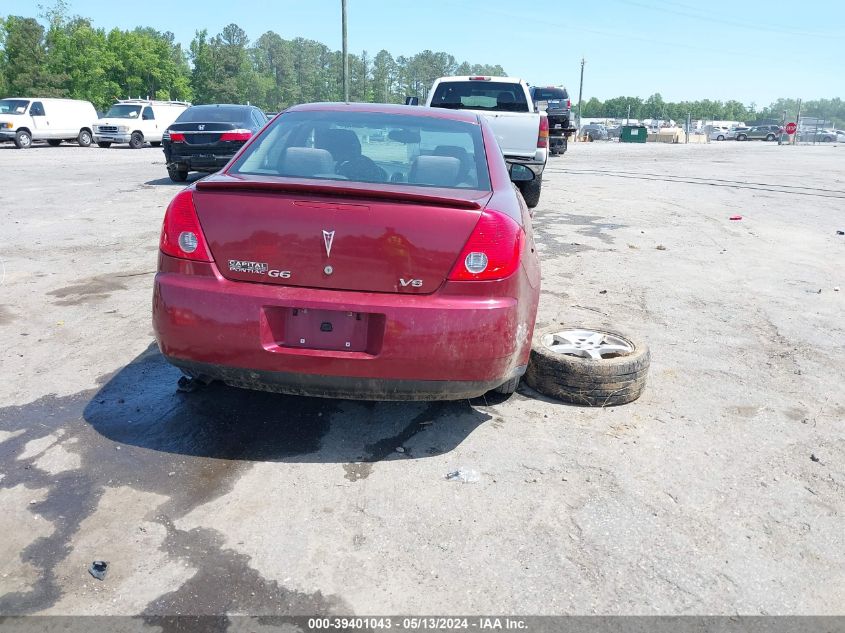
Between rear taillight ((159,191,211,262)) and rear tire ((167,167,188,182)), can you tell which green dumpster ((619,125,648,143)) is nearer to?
rear tire ((167,167,188,182))

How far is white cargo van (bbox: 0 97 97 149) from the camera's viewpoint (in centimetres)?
2783

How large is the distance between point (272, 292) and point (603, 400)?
2032 mm

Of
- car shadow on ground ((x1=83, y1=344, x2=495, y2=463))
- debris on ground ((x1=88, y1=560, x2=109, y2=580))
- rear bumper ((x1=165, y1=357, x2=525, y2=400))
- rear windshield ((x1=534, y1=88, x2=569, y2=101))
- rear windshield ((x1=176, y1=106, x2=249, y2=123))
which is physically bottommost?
debris on ground ((x1=88, y1=560, x2=109, y2=580))

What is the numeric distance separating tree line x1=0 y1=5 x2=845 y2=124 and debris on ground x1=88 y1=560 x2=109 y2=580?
72.0 m

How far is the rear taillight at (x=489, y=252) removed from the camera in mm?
3152

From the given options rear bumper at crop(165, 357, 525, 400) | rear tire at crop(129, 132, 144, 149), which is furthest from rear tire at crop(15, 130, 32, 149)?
rear bumper at crop(165, 357, 525, 400)

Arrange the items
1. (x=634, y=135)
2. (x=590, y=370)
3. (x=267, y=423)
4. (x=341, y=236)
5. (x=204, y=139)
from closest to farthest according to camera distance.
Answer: (x=341, y=236)
(x=267, y=423)
(x=590, y=370)
(x=204, y=139)
(x=634, y=135)

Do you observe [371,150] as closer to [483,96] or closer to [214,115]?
[483,96]

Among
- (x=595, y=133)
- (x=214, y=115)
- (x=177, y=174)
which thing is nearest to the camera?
(x=214, y=115)

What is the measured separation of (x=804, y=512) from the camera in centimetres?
304

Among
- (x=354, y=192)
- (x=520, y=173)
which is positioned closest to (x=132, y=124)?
(x=520, y=173)

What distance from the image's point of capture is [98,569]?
251cm

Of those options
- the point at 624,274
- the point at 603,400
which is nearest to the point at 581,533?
the point at 603,400

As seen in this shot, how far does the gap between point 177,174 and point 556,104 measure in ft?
56.6
